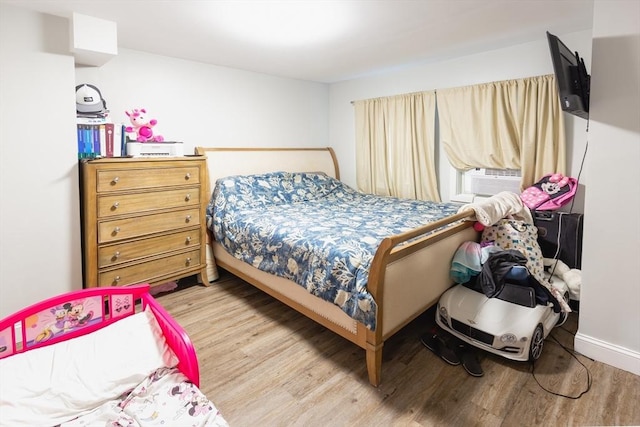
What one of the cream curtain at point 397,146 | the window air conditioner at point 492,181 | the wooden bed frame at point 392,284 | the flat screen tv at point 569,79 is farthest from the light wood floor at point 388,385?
the cream curtain at point 397,146

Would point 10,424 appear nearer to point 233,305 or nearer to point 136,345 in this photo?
point 136,345

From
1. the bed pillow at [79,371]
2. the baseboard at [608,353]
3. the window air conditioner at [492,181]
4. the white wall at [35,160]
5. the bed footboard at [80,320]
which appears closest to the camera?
the bed pillow at [79,371]

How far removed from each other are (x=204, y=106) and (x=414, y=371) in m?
3.16

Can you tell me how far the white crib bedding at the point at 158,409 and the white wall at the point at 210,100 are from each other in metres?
2.57

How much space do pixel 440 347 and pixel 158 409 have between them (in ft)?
5.29

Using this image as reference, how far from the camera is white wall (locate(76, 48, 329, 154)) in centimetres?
304

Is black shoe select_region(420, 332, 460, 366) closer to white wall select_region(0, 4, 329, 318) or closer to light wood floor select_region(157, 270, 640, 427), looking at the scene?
light wood floor select_region(157, 270, 640, 427)

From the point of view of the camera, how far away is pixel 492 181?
3.50 m

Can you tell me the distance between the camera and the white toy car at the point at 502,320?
193 centimetres

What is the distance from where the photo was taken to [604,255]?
1.96 meters

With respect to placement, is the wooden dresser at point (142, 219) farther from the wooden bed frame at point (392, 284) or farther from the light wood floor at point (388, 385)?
the light wood floor at point (388, 385)

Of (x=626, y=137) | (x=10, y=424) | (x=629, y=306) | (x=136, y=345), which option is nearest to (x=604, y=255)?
(x=629, y=306)

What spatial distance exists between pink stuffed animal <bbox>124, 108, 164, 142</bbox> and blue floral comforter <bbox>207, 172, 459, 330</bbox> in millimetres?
749

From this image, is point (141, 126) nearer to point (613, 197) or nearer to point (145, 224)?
point (145, 224)
